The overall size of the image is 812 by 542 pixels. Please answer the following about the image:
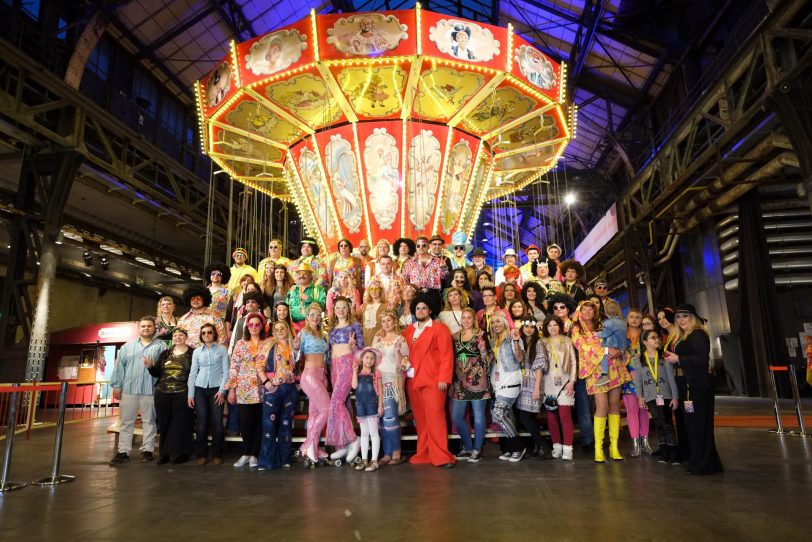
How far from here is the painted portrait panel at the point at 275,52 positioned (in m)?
8.62

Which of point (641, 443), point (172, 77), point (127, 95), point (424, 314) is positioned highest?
point (172, 77)

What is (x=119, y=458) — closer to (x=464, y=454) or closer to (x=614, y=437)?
(x=464, y=454)

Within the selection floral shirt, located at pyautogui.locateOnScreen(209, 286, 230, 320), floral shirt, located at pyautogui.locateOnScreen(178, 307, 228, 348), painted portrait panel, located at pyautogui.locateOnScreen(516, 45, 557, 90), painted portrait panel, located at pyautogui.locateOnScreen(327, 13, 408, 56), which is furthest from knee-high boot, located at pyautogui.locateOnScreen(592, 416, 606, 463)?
painted portrait panel, located at pyautogui.locateOnScreen(327, 13, 408, 56)

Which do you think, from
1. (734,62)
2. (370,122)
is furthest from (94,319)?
(734,62)

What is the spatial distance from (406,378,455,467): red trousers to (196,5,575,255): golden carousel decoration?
5501 mm

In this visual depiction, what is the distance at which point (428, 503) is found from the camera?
12.1 feet

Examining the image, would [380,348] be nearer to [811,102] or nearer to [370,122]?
[370,122]

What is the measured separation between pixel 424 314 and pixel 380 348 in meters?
0.61

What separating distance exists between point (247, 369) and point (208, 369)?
0.54 m

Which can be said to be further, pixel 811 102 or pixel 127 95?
pixel 127 95

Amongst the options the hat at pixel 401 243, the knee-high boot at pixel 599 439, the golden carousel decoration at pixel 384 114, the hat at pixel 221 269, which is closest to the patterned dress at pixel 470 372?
the knee-high boot at pixel 599 439

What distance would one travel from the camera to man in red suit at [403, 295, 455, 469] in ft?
17.4

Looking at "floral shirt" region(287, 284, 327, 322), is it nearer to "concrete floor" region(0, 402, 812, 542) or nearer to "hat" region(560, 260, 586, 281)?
"concrete floor" region(0, 402, 812, 542)

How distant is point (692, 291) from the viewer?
16391mm
